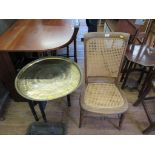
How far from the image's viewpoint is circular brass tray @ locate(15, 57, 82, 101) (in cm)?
113

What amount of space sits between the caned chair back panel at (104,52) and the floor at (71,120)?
0.58 m

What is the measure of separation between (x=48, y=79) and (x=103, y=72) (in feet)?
2.01

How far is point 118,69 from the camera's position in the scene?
152 centimetres

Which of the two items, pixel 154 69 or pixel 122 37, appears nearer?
pixel 122 37

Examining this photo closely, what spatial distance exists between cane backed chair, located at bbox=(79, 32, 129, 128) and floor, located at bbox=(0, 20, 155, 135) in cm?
16

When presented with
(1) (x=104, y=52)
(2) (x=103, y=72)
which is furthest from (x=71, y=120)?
(1) (x=104, y=52)

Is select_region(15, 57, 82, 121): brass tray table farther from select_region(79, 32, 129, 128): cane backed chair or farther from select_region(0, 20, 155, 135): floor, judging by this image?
select_region(0, 20, 155, 135): floor

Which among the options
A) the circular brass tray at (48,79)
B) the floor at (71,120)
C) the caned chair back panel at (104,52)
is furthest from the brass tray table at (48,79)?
the floor at (71,120)

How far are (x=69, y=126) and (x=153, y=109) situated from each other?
110 centimetres

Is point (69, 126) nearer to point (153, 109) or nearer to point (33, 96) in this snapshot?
point (33, 96)

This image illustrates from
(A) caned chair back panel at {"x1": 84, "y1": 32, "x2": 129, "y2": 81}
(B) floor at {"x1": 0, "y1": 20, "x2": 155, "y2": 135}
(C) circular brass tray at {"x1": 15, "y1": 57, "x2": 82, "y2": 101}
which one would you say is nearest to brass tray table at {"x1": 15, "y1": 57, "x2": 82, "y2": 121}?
(C) circular brass tray at {"x1": 15, "y1": 57, "x2": 82, "y2": 101}

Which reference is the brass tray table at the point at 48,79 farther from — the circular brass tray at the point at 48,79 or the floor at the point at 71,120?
the floor at the point at 71,120

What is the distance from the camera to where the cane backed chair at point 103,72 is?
1.34 meters
